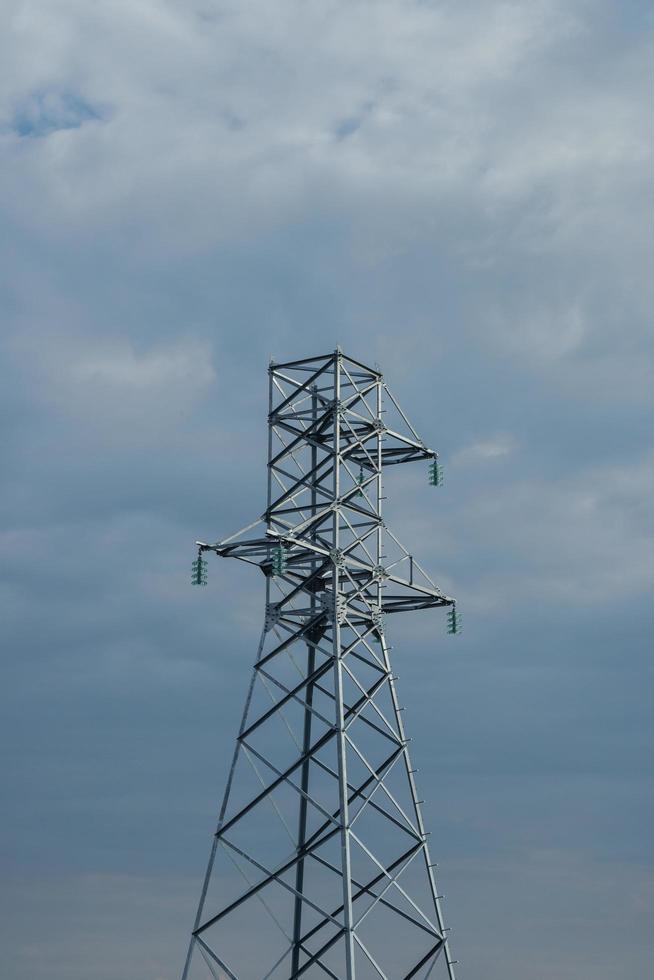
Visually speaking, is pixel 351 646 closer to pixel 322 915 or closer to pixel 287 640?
pixel 287 640

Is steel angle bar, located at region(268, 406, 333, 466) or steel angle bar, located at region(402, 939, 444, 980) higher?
steel angle bar, located at region(268, 406, 333, 466)

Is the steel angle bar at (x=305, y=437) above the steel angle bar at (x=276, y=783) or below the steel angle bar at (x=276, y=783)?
above

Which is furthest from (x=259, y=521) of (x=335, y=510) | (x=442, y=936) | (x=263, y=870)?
(x=442, y=936)

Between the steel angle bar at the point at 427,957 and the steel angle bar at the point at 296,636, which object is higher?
the steel angle bar at the point at 296,636

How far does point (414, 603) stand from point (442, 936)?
17.3 metres

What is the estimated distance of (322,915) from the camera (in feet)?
241

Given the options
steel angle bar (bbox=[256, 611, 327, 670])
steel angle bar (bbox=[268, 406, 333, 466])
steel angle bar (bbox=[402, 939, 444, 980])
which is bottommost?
steel angle bar (bbox=[402, 939, 444, 980])

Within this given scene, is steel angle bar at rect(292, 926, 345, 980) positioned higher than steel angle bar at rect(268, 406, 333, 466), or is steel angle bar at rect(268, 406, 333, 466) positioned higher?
steel angle bar at rect(268, 406, 333, 466)

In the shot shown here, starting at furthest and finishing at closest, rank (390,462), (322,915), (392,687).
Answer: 1. (390,462)
2. (392,687)
3. (322,915)

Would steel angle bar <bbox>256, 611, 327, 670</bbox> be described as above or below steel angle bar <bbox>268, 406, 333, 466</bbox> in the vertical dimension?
below

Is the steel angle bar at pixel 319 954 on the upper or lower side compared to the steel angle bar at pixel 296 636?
lower

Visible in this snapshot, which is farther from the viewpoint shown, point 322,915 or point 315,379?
point 315,379

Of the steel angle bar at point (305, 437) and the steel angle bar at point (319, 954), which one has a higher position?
the steel angle bar at point (305, 437)

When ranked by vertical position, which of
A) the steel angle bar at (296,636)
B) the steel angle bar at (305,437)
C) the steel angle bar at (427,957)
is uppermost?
the steel angle bar at (305,437)
